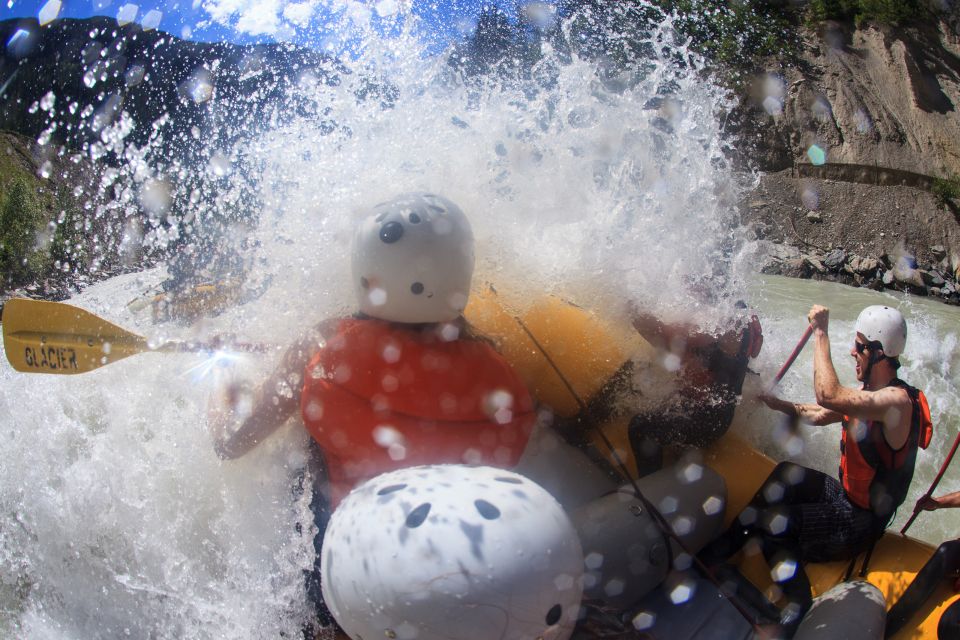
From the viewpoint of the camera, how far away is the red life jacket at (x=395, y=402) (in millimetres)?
1708

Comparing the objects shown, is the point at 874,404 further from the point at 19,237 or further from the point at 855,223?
the point at 19,237

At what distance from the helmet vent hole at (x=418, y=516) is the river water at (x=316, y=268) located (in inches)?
30.3

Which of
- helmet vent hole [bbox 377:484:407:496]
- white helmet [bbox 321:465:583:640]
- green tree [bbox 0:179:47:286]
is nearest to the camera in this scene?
white helmet [bbox 321:465:583:640]

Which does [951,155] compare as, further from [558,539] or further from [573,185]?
[558,539]

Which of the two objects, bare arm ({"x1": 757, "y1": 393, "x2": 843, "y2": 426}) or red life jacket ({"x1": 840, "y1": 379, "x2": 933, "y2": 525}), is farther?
bare arm ({"x1": 757, "y1": 393, "x2": 843, "y2": 426})

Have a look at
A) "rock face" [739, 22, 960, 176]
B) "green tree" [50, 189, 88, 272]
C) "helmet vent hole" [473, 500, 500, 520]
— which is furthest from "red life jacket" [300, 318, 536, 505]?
"green tree" [50, 189, 88, 272]

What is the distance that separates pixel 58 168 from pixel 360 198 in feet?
110

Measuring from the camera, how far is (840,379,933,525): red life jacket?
2.24 meters

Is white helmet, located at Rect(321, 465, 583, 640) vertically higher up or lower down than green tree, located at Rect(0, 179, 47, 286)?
higher up

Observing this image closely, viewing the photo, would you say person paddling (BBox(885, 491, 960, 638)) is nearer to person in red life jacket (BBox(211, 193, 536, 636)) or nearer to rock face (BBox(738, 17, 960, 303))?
person in red life jacket (BBox(211, 193, 536, 636))

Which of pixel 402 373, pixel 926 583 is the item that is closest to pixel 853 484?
pixel 926 583

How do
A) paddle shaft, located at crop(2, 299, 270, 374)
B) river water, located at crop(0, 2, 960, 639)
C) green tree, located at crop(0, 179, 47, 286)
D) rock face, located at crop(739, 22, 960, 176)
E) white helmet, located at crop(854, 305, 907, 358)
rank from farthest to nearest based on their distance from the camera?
1. green tree, located at crop(0, 179, 47, 286)
2. rock face, located at crop(739, 22, 960, 176)
3. paddle shaft, located at crop(2, 299, 270, 374)
4. white helmet, located at crop(854, 305, 907, 358)
5. river water, located at crop(0, 2, 960, 639)

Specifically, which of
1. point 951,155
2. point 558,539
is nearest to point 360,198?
point 558,539

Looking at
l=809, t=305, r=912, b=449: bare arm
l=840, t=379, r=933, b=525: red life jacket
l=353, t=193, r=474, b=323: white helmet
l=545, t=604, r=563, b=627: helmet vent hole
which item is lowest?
l=840, t=379, r=933, b=525: red life jacket
